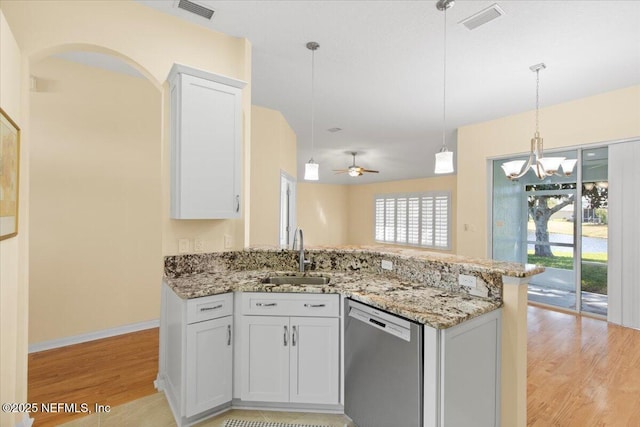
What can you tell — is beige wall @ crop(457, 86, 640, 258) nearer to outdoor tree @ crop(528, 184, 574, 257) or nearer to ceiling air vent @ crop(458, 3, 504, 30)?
outdoor tree @ crop(528, 184, 574, 257)

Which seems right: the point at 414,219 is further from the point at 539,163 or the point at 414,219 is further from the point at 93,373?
the point at 93,373

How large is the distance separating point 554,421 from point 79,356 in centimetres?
403

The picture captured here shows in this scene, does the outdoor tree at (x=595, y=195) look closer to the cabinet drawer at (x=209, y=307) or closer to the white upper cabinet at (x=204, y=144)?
the white upper cabinet at (x=204, y=144)

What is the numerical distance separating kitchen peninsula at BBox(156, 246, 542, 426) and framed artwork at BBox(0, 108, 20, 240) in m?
0.95

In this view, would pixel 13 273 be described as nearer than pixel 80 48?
Yes

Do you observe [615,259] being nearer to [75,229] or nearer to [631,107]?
[631,107]

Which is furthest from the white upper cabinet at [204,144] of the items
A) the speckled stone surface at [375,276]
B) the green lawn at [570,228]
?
the green lawn at [570,228]

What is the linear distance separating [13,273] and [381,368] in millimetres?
2239

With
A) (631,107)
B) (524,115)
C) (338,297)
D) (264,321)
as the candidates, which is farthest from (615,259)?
(264,321)

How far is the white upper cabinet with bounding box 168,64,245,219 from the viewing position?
239 centimetres

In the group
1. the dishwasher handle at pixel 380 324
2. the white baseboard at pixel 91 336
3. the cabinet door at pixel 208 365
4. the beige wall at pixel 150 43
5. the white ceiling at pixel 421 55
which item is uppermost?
the white ceiling at pixel 421 55

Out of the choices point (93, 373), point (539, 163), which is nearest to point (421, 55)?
point (539, 163)

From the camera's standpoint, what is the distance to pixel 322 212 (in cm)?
1075

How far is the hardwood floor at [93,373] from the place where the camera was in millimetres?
2393
